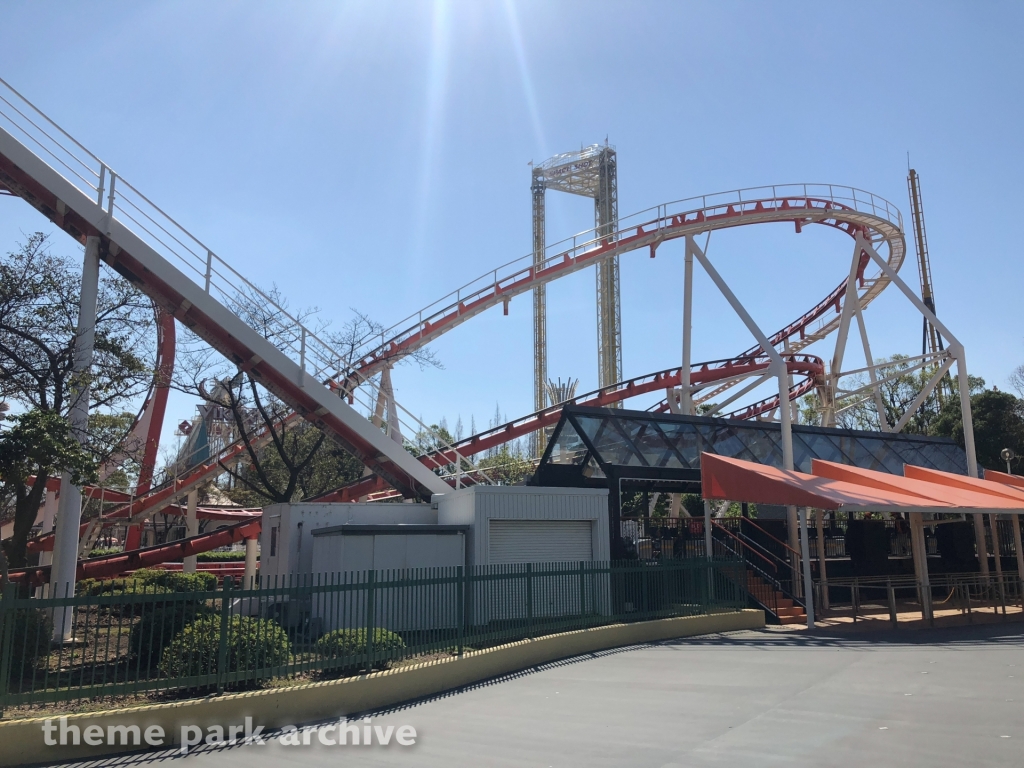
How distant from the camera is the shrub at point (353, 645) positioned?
10.5 metres

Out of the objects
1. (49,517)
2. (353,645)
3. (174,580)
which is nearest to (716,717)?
(353,645)

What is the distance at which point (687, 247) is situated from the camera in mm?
26234

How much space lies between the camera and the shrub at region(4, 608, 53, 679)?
8000mm

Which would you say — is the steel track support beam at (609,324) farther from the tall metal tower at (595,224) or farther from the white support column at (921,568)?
the white support column at (921,568)

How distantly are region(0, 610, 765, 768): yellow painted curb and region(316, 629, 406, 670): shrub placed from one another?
0.35m

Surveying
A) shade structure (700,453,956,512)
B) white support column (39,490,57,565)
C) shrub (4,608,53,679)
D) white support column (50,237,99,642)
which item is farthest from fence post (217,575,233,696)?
white support column (39,490,57,565)

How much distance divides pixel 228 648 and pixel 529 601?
18.8 feet

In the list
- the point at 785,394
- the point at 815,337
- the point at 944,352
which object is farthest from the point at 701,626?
the point at 815,337

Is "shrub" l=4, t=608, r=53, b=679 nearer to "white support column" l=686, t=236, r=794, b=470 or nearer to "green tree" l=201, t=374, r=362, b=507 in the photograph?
"green tree" l=201, t=374, r=362, b=507

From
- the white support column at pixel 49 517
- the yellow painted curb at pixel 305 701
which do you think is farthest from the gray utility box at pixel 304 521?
the white support column at pixel 49 517

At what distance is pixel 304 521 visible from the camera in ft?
56.1

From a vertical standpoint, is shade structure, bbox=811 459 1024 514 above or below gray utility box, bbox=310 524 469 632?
above

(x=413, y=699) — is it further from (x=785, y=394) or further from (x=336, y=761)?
(x=785, y=394)

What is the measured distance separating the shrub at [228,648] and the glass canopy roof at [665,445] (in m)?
9.91
